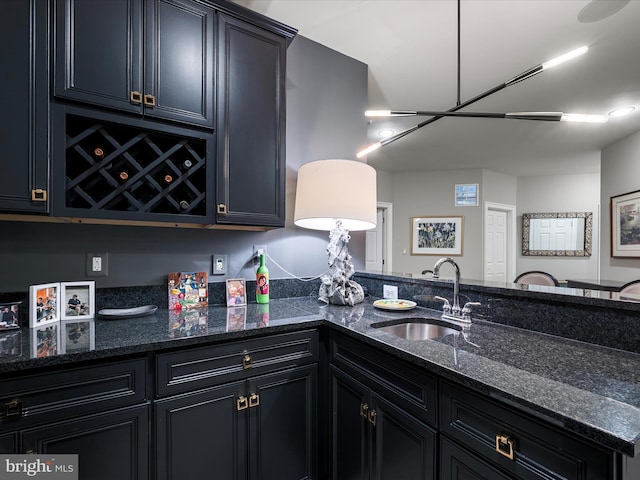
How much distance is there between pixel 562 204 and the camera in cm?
617

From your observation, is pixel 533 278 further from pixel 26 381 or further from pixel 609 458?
pixel 26 381

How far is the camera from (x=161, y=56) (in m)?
1.49

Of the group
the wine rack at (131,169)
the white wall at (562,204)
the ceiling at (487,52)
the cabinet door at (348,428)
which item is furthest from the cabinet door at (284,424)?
the white wall at (562,204)

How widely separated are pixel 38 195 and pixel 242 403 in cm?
118

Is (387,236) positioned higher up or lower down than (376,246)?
higher up

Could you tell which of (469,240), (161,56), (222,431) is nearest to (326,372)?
(222,431)

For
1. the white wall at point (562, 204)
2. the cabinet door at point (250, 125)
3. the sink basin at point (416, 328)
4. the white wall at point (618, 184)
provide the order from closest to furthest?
1. the sink basin at point (416, 328)
2. the cabinet door at point (250, 125)
3. the white wall at point (618, 184)
4. the white wall at point (562, 204)

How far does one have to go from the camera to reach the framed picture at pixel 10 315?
1288mm

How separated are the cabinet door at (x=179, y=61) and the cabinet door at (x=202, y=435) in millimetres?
1284

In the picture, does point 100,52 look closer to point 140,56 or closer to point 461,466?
point 140,56

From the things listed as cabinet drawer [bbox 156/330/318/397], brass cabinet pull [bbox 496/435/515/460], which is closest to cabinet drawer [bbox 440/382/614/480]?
brass cabinet pull [bbox 496/435/515/460]

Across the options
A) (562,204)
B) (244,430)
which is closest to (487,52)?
(244,430)

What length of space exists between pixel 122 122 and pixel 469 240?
5.64 metres

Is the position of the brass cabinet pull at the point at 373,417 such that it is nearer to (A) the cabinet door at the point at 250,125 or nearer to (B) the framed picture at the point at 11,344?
(A) the cabinet door at the point at 250,125
